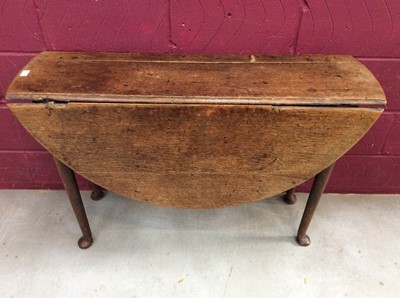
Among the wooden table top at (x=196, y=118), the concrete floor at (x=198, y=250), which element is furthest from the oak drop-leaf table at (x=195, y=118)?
the concrete floor at (x=198, y=250)

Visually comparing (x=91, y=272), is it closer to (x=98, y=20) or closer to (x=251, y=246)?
(x=251, y=246)

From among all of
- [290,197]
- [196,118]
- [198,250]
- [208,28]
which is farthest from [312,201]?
[208,28]

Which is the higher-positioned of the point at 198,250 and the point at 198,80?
the point at 198,80

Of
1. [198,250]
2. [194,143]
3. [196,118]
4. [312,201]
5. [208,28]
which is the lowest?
[198,250]

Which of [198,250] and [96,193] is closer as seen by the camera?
[198,250]

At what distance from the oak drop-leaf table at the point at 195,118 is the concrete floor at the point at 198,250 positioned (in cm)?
39

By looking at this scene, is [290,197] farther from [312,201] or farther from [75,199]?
[75,199]

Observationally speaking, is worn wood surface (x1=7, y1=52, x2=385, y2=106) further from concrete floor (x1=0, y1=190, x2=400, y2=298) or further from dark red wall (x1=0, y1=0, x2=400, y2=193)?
concrete floor (x1=0, y1=190, x2=400, y2=298)

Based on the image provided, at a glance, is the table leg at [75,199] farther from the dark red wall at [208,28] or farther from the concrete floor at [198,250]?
the dark red wall at [208,28]

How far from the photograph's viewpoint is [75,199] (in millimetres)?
1572

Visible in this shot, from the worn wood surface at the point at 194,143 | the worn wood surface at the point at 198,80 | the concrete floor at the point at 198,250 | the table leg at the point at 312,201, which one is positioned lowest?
the concrete floor at the point at 198,250

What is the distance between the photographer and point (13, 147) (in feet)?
6.11

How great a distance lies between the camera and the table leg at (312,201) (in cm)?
148

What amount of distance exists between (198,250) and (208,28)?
41.5 inches
